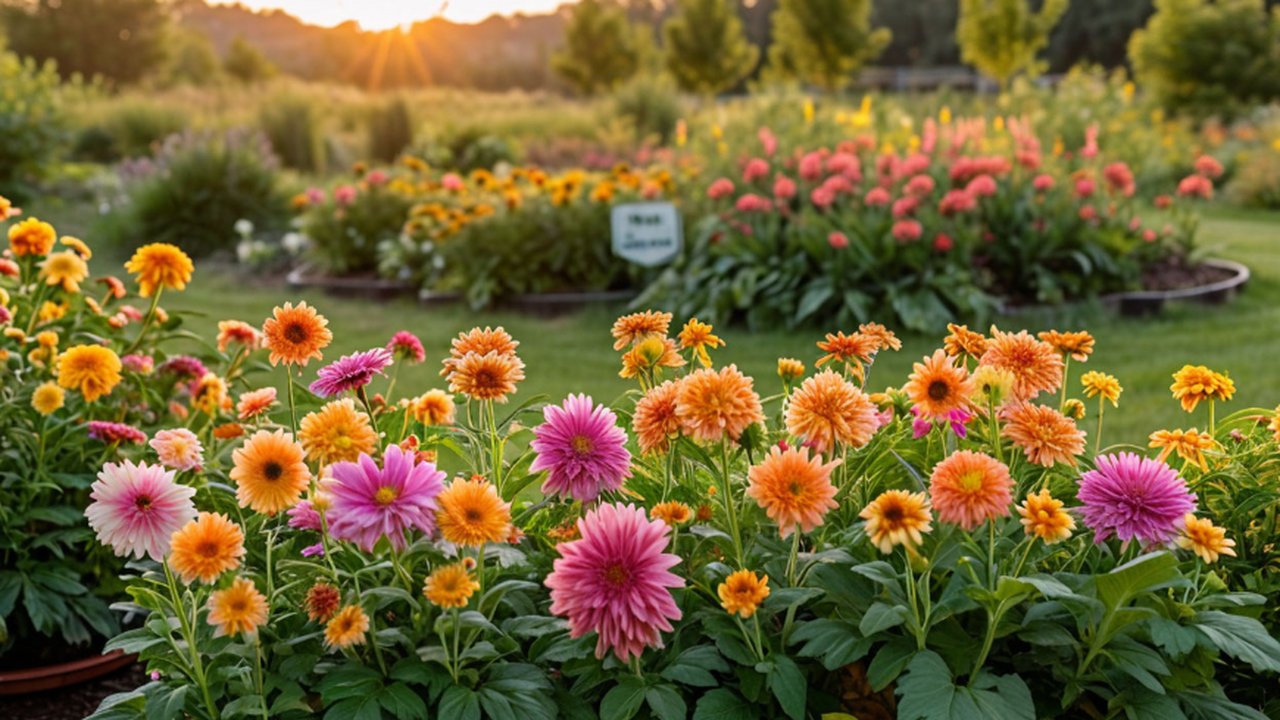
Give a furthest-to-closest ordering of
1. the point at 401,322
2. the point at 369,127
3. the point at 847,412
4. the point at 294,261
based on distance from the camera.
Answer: the point at 369,127 < the point at 294,261 < the point at 401,322 < the point at 847,412

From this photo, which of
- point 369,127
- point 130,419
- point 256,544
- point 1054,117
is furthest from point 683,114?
point 256,544

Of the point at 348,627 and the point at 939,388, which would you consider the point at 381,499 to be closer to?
the point at 348,627

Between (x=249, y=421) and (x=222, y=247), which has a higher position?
(x=249, y=421)

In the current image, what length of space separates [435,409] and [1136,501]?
1.09 metres

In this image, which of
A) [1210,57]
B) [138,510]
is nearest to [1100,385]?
[138,510]

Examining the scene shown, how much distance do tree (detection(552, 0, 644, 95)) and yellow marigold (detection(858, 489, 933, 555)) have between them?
27.7 m

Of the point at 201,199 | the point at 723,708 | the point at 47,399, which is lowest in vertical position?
the point at 201,199

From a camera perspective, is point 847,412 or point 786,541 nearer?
point 847,412

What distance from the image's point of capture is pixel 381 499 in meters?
1.25

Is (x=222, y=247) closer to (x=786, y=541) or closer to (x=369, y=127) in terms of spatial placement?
(x=369, y=127)

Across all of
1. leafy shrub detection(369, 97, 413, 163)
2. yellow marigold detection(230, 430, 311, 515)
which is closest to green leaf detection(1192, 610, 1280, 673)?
yellow marigold detection(230, 430, 311, 515)

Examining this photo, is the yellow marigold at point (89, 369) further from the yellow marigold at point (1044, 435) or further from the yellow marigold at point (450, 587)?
the yellow marigold at point (1044, 435)

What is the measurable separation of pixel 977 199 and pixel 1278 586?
16.0 feet

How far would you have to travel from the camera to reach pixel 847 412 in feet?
4.52
